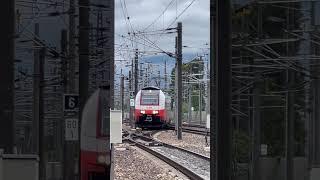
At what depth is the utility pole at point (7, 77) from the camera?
6.60 metres

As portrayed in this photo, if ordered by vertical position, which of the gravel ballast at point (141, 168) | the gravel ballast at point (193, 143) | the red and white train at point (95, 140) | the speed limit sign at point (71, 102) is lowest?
the gravel ballast at point (193, 143)

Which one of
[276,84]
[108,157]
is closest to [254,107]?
[276,84]

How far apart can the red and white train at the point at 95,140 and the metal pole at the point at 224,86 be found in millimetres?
1443

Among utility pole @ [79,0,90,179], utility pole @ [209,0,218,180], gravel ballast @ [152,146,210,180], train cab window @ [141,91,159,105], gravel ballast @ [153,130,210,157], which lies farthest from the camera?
train cab window @ [141,91,159,105]

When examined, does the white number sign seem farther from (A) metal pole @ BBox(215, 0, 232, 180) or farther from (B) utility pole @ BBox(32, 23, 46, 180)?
(A) metal pole @ BBox(215, 0, 232, 180)

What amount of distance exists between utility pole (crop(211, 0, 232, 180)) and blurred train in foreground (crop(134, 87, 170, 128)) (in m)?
44.9

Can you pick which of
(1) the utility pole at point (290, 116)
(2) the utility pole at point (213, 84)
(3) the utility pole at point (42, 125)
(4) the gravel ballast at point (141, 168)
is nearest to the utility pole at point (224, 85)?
(2) the utility pole at point (213, 84)

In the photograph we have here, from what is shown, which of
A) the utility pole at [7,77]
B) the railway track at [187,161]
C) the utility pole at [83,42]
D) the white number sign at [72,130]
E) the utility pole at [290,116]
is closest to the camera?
the utility pole at [7,77]

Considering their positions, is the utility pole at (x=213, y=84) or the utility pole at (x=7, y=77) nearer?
the utility pole at (x=7, y=77)

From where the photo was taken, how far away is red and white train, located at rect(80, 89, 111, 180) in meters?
6.66

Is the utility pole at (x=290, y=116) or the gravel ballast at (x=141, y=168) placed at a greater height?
the utility pole at (x=290, y=116)

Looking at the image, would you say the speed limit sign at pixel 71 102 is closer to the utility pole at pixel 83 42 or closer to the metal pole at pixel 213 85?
the utility pole at pixel 83 42

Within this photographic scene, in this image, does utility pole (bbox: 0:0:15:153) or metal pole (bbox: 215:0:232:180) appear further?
metal pole (bbox: 215:0:232:180)

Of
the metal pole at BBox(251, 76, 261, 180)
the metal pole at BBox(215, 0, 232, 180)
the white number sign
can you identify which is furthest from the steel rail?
the white number sign
